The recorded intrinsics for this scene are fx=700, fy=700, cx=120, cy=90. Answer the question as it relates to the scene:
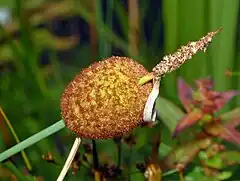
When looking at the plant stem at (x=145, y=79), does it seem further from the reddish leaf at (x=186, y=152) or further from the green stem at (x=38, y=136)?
the reddish leaf at (x=186, y=152)

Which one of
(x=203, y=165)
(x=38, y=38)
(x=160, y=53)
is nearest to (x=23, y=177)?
(x=203, y=165)

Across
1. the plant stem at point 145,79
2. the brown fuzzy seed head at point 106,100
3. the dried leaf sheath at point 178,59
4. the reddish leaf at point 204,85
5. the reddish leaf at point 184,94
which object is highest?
the dried leaf sheath at point 178,59

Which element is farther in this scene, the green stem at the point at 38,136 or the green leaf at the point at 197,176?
the green leaf at the point at 197,176

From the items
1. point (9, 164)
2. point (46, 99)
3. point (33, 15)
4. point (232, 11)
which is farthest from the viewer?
point (33, 15)

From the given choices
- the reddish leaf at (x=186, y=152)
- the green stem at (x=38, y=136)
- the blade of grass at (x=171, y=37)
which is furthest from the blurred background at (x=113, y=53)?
the green stem at (x=38, y=136)

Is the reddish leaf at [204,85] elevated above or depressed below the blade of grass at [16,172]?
above

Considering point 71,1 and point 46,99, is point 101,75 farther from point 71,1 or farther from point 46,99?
point 71,1

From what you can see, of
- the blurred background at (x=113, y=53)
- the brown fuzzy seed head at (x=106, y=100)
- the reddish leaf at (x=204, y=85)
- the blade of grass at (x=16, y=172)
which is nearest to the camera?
the brown fuzzy seed head at (x=106, y=100)
